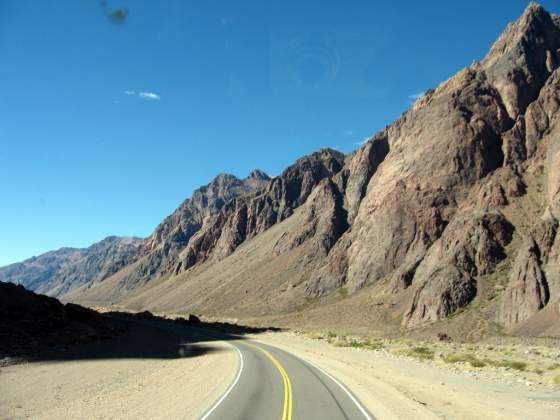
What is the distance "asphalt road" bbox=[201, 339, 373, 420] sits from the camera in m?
15.3

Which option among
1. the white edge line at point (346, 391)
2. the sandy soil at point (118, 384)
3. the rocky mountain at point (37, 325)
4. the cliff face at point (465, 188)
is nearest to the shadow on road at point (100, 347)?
the rocky mountain at point (37, 325)

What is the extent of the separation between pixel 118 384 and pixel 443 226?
67.6m

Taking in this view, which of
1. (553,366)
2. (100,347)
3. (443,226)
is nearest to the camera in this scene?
(553,366)

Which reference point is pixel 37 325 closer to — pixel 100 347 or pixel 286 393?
pixel 100 347

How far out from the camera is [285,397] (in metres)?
18.1

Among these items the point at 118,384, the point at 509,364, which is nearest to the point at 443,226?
the point at 509,364

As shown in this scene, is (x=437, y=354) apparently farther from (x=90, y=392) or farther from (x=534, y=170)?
(x=534, y=170)

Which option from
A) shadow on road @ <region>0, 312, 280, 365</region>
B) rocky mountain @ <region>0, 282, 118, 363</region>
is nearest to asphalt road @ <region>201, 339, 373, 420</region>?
shadow on road @ <region>0, 312, 280, 365</region>

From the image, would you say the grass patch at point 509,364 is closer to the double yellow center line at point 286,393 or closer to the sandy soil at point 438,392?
the sandy soil at point 438,392

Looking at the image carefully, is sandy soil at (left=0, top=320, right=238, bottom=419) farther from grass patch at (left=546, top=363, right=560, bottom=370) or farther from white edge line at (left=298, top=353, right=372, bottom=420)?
grass patch at (left=546, top=363, right=560, bottom=370)

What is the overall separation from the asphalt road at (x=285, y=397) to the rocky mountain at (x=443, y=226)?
33.4m

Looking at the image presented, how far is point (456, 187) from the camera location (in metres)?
84.2

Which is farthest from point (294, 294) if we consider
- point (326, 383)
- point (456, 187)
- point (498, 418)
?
point (498, 418)

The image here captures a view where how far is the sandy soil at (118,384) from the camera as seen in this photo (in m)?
17.7
